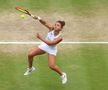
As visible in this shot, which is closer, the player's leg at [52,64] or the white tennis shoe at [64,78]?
the player's leg at [52,64]

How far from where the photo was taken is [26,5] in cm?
2206

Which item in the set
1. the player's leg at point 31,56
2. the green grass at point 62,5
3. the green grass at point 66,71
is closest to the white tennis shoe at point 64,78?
the green grass at point 66,71

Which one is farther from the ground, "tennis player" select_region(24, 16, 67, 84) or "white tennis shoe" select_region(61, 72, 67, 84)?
"tennis player" select_region(24, 16, 67, 84)

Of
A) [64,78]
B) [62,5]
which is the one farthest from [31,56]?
[62,5]

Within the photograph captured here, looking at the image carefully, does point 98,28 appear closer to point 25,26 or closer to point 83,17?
point 83,17

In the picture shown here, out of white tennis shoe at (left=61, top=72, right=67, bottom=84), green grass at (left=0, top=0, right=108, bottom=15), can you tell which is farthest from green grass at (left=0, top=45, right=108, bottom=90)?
green grass at (left=0, top=0, right=108, bottom=15)

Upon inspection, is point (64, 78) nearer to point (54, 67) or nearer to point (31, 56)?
point (54, 67)

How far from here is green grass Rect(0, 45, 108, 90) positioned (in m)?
16.3

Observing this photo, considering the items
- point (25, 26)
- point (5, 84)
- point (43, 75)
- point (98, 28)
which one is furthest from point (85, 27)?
point (5, 84)

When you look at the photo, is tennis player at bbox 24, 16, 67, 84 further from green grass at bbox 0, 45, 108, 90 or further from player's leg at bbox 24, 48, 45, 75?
green grass at bbox 0, 45, 108, 90

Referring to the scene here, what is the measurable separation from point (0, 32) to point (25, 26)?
117cm

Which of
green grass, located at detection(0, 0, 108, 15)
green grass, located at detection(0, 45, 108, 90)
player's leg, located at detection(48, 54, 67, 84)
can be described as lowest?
green grass, located at detection(0, 45, 108, 90)

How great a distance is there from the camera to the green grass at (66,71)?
16.3m

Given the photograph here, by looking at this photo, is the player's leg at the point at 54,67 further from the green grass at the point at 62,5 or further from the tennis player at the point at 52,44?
the green grass at the point at 62,5
